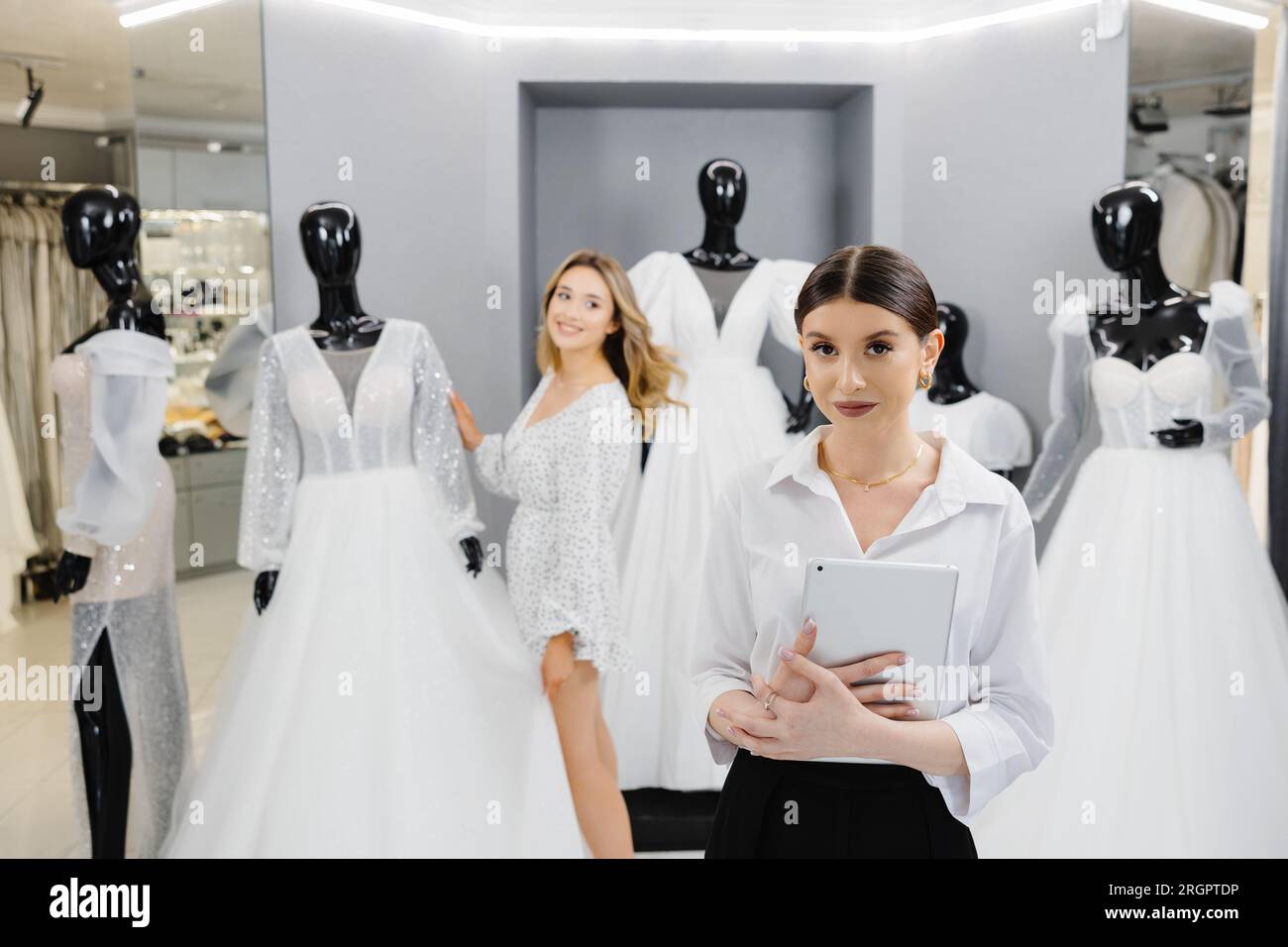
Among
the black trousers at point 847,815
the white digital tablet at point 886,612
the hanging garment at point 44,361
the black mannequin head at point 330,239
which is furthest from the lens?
the hanging garment at point 44,361

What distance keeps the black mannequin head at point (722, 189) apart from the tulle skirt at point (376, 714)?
130 centimetres

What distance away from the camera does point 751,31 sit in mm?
3484

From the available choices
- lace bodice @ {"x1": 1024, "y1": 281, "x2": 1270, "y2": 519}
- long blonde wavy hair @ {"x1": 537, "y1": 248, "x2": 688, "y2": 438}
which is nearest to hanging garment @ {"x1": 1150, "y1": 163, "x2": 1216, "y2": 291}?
lace bodice @ {"x1": 1024, "y1": 281, "x2": 1270, "y2": 519}

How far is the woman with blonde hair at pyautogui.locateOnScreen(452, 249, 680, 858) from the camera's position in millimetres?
2609

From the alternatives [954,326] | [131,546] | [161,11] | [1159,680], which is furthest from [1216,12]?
[131,546]

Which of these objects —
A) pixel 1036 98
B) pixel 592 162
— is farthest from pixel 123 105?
pixel 1036 98

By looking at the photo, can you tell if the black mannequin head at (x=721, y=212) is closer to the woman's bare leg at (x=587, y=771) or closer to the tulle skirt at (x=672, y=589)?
the tulle skirt at (x=672, y=589)

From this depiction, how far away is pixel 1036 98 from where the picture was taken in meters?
3.32

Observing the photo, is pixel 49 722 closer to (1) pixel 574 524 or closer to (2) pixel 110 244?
(2) pixel 110 244

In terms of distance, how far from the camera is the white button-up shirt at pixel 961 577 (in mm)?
1310

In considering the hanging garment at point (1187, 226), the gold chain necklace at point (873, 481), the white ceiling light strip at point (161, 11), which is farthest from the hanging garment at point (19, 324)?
the hanging garment at point (1187, 226)

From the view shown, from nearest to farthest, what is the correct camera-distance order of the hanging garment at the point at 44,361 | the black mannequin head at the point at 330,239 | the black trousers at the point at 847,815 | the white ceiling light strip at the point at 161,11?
the black trousers at the point at 847,815 → the black mannequin head at the point at 330,239 → the hanging garment at the point at 44,361 → the white ceiling light strip at the point at 161,11

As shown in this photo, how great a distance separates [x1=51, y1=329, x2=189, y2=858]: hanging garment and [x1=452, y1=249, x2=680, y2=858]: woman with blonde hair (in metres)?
0.78

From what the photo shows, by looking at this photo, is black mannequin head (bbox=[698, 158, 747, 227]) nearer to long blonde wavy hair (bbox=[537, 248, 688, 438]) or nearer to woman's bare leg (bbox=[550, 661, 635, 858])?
long blonde wavy hair (bbox=[537, 248, 688, 438])
